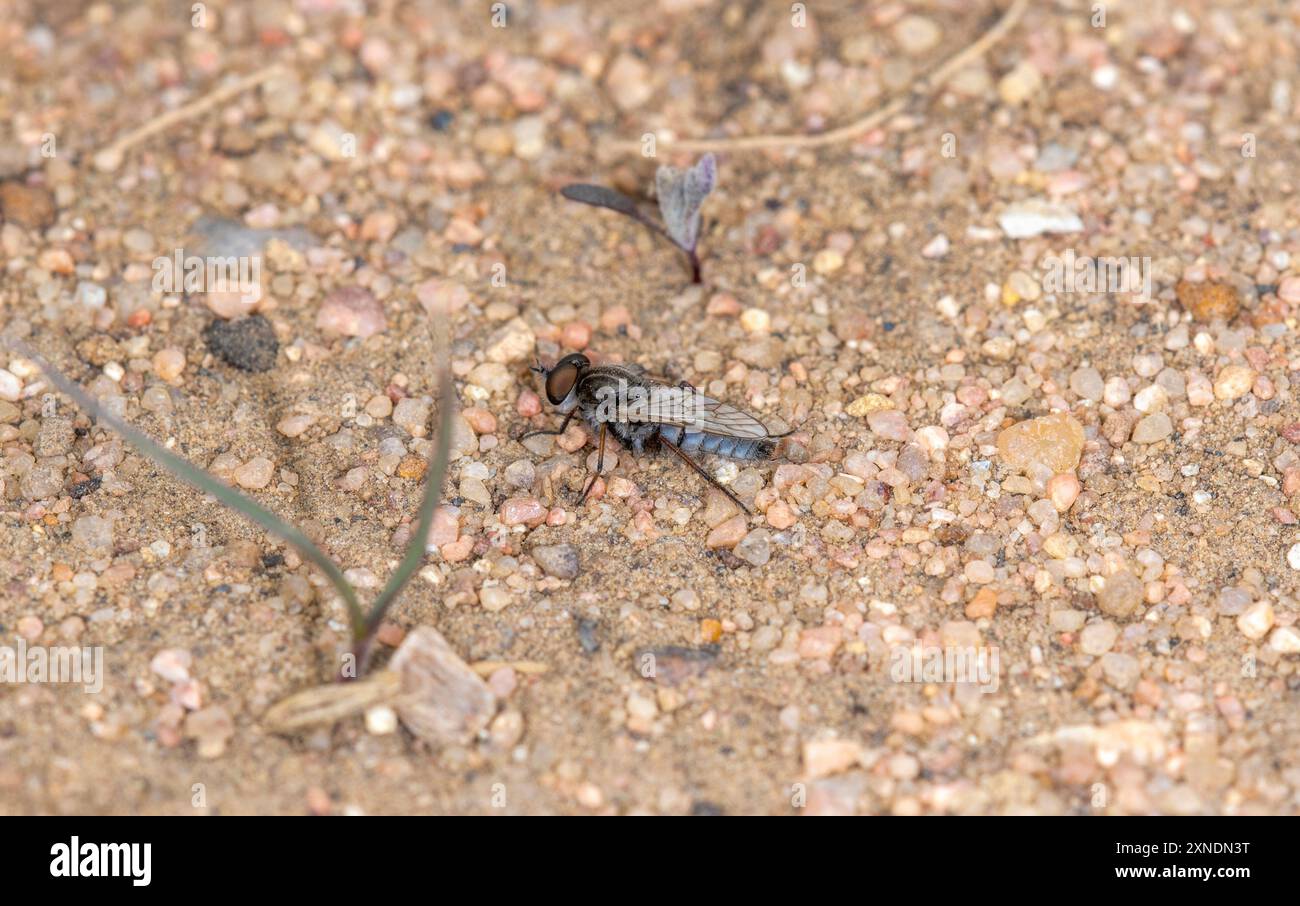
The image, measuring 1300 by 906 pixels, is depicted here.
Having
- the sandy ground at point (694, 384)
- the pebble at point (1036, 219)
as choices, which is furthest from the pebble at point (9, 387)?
the pebble at point (1036, 219)

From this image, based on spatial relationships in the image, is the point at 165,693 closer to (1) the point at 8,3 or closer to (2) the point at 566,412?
(2) the point at 566,412

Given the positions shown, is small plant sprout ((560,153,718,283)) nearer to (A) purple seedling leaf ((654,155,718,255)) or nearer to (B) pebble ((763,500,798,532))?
(A) purple seedling leaf ((654,155,718,255))

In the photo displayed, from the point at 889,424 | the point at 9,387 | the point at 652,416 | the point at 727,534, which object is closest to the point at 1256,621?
the point at 889,424

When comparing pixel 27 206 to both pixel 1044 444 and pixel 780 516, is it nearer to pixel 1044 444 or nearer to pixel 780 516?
pixel 780 516

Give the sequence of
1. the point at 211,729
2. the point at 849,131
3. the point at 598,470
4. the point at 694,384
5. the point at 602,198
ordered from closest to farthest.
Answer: the point at 211,729 → the point at 598,470 → the point at 694,384 → the point at 602,198 → the point at 849,131

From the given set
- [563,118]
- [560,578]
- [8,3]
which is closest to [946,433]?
[560,578]

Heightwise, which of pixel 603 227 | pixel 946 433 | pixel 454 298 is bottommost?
pixel 946 433

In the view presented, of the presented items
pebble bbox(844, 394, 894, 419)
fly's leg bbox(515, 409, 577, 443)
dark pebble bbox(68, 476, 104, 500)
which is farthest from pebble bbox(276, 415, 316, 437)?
pebble bbox(844, 394, 894, 419)
